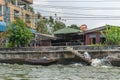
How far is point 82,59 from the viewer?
47312mm

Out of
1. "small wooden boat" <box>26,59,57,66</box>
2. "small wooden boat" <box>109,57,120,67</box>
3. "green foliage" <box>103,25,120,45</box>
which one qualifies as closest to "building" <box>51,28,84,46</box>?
"green foliage" <box>103,25,120,45</box>

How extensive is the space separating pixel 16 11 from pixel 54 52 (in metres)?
26.3

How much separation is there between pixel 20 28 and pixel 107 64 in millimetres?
12714

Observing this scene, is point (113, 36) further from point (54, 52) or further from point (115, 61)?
point (115, 61)

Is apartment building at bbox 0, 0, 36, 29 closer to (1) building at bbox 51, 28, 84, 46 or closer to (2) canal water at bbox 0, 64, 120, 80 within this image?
(1) building at bbox 51, 28, 84, 46

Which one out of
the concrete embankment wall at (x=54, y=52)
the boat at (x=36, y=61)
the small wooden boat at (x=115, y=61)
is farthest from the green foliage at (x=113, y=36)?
the boat at (x=36, y=61)

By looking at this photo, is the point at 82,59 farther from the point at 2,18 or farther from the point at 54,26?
the point at 54,26

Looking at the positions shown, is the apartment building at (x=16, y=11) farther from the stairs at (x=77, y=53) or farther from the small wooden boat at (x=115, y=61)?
the small wooden boat at (x=115, y=61)

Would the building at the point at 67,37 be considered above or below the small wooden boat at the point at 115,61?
above

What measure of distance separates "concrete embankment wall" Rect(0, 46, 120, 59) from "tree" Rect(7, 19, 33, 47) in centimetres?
230

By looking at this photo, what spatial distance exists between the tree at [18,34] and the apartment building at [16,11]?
11.5m

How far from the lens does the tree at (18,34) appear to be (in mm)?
52844

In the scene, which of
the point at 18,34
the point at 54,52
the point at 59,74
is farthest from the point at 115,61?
the point at 18,34

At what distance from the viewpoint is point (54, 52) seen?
49500mm
